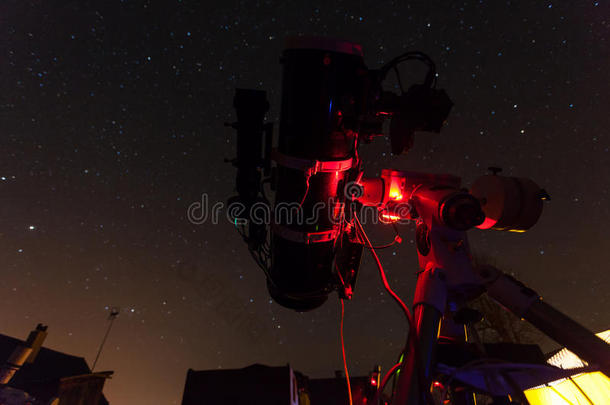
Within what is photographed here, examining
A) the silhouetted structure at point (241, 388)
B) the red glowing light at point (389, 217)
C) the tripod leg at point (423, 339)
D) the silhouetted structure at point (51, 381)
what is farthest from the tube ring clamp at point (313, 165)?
the silhouetted structure at point (51, 381)

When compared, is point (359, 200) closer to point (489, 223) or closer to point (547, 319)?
point (489, 223)

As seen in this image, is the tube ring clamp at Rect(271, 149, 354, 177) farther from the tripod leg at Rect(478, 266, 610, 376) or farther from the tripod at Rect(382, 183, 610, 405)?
the tripod leg at Rect(478, 266, 610, 376)

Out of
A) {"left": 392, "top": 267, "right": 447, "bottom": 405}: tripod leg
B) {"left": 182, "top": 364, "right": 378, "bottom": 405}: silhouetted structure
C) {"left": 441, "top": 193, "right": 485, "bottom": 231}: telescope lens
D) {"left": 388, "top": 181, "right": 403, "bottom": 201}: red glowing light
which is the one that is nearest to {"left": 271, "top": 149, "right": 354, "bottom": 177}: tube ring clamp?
{"left": 388, "top": 181, "right": 403, "bottom": 201}: red glowing light

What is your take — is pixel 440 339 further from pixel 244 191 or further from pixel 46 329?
pixel 46 329

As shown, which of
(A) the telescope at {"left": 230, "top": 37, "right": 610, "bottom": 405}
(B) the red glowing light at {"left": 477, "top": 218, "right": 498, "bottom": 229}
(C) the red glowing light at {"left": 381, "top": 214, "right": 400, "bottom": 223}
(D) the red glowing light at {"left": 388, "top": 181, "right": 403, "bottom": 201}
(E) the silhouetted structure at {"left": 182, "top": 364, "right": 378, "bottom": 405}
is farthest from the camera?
(E) the silhouetted structure at {"left": 182, "top": 364, "right": 378, "bottom": 405}

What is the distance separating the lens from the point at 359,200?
2.59m

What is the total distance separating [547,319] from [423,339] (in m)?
0.68

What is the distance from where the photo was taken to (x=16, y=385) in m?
9.76

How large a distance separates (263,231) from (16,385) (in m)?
15.2

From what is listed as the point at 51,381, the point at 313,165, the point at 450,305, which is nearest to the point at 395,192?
the point at 313,165

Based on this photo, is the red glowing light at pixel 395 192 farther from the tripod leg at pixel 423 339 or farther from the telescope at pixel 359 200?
the tripod leg at pixel 423 339

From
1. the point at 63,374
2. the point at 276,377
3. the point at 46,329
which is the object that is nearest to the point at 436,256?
the point at 276,377

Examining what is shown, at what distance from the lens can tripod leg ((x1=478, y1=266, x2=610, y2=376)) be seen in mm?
1140

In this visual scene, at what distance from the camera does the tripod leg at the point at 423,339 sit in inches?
46.4
